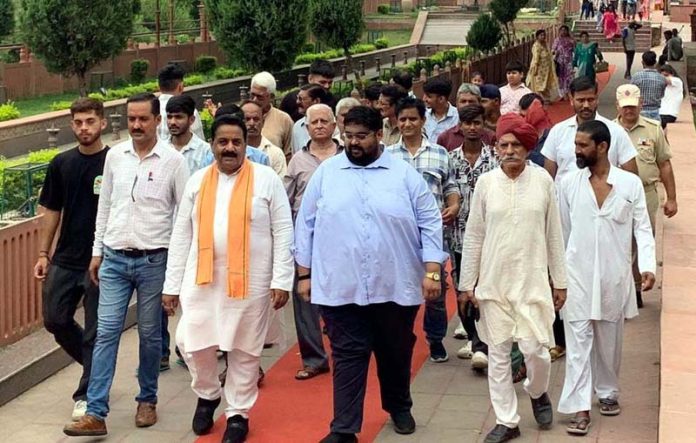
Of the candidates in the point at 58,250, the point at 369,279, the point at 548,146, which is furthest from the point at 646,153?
the point at 58,250

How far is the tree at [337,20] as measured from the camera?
3194 centimetres

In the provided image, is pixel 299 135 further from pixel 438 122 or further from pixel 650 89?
pixel 650 89

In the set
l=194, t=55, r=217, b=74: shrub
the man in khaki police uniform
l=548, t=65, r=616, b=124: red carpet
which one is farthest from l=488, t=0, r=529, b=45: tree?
the man in khaki police uniform

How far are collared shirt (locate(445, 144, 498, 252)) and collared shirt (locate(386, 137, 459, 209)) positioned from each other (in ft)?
0.38

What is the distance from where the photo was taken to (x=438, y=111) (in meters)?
10.1

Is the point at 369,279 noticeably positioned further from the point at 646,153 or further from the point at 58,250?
the point at 646,153

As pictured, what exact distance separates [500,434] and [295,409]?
135cm

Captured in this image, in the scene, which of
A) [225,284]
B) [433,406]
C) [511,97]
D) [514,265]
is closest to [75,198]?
[225,284]

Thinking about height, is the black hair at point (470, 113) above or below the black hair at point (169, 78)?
below

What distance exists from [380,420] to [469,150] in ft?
6.46

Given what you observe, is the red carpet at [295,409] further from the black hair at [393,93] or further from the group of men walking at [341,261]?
the black hair at [393,93]

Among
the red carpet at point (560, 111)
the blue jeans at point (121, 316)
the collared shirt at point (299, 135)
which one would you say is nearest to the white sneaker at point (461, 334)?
the collared shirt at point (299, 135)

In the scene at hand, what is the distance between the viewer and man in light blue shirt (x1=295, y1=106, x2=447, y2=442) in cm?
650

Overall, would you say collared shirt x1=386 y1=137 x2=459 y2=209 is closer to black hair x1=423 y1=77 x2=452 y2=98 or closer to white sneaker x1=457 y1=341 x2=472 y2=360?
white sneaker x1=457 y1=341 x2=472 y2=360
